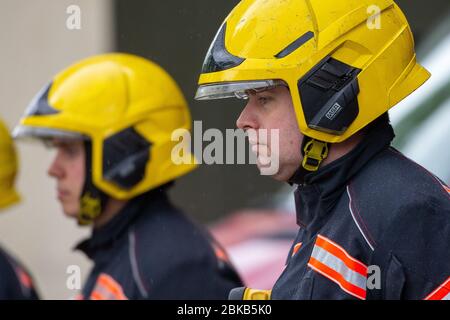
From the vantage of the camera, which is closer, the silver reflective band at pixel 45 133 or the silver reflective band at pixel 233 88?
the silver reflective band at pixel 233 88

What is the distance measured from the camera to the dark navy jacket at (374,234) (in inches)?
103

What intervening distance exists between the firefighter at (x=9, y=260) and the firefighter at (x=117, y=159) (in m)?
0.42

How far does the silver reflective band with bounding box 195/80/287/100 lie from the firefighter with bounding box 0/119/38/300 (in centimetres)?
183

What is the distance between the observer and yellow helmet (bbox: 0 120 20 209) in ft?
16.8

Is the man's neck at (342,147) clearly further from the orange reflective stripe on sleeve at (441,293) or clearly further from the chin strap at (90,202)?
the chin strap at (90,202)

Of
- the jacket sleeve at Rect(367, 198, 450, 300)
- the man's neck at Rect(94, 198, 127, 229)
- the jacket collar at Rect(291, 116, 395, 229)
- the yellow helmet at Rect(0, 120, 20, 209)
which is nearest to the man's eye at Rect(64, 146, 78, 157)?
the man's neck at Rect(94, 198, 127, 229)

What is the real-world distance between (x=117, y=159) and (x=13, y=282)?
75cm

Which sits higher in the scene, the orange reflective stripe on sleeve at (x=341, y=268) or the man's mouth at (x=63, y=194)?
the orange reflective stripe on sleeve at (x=341, y=268)

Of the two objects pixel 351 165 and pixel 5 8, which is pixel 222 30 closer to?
pixel 351 165

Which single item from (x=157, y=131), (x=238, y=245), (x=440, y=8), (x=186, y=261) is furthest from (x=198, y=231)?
(x=440, y=8)

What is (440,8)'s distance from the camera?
24.2 feet

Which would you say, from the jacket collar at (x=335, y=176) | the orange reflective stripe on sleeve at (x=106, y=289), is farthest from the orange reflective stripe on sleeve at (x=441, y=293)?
the orange reflective stripe on sleeve at (x=106, y=289)

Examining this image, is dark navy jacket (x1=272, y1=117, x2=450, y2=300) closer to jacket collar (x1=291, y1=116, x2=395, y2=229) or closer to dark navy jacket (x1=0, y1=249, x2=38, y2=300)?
jacket collar (x1=291, y1=116, x2=395, y2=229)

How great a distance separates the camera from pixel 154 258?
3934 mm
